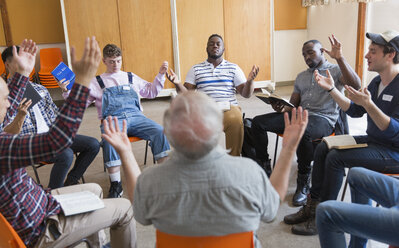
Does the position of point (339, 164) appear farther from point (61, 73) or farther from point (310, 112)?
point (61, 73)

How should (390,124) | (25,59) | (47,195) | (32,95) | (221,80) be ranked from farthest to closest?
(221,80), (32,95), (390,124), (25,59), (47,195)

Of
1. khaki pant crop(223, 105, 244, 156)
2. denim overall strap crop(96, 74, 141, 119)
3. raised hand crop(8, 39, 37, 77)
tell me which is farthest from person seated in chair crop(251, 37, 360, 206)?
raised hand crop(8, 39, 37, 77)

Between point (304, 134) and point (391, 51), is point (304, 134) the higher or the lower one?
the lower one

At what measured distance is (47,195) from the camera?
63.6 inches

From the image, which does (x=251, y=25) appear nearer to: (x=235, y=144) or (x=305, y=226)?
(x=235, y=144)

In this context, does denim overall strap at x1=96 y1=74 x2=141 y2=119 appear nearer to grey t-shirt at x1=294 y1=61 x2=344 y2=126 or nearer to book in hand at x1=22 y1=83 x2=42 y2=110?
book in hand at x1=22 y1=83 x2=42 y2=110

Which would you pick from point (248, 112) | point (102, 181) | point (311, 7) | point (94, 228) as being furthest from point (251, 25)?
point (94, 228)

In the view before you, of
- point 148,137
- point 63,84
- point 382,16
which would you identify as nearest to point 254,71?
point 148,137

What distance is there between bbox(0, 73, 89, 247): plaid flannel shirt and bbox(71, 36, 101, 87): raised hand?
0.12 ft

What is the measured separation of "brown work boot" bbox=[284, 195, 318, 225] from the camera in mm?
2428

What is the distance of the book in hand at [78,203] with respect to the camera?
1.61m

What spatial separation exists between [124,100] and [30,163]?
2.00 meters

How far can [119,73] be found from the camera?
337 cm

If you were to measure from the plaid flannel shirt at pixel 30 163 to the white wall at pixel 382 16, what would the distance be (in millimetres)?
5485
